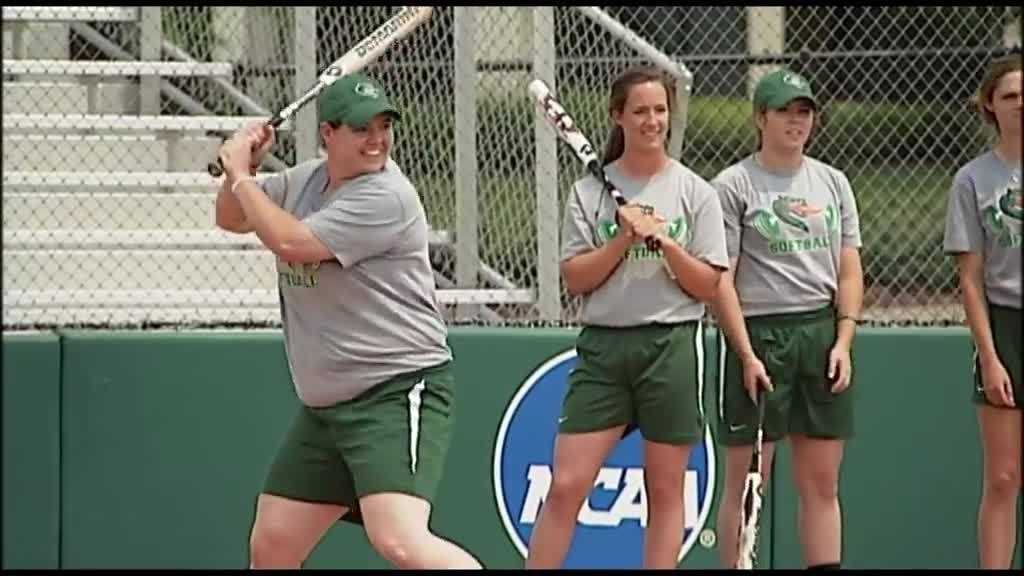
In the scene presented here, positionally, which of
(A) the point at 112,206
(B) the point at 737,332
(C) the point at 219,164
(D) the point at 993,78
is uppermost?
(D) the point at 993,78

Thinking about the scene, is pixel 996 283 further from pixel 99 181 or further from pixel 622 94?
pixel 99 181

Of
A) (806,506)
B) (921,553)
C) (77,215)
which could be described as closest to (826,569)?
(806,506)

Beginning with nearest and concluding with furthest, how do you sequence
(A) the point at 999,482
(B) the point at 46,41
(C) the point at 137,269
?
(A) the point at 999,482
(C) the point at 137,269
(B) the point at 46,41

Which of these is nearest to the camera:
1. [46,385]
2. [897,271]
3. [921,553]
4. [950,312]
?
[46,385]

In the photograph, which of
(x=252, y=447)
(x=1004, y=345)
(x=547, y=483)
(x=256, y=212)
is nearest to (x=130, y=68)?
(x=252, y=447)

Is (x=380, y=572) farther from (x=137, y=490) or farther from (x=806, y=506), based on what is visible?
(x=806, y=506)

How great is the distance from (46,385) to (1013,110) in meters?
3.46

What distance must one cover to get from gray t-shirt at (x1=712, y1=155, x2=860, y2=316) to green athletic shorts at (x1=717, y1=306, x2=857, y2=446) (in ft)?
0.19

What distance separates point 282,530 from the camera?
5.23 meters

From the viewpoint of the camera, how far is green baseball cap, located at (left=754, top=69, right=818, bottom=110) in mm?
6270

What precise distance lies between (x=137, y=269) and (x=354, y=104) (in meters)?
2.97

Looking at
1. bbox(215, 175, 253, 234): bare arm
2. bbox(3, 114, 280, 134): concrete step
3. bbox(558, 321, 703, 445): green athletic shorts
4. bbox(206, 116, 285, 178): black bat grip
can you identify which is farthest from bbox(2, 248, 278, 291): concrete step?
bbox(558, 321, 703, 445): green athletic shorts

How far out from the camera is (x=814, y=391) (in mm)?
6359

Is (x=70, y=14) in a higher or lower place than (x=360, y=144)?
higher
